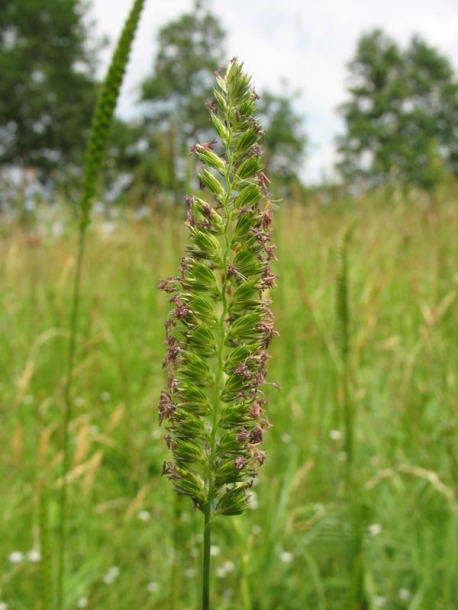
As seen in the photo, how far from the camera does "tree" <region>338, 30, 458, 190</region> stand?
5278 cm

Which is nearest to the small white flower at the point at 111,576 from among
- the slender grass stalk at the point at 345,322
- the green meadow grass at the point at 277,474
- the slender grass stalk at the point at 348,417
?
the green meadow grass at the point at 277,474

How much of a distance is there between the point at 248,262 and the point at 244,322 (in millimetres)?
80

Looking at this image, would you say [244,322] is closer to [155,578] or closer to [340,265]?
[340,265]

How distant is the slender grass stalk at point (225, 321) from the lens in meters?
0.81

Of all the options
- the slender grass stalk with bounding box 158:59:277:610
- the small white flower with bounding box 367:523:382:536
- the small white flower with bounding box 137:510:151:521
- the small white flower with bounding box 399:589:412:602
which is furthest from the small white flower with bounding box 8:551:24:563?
the slender grass stalk with bounding box 158:59:277:610

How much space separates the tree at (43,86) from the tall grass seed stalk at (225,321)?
1760 inches

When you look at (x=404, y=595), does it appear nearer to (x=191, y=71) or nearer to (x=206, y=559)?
(x=206, y=559)

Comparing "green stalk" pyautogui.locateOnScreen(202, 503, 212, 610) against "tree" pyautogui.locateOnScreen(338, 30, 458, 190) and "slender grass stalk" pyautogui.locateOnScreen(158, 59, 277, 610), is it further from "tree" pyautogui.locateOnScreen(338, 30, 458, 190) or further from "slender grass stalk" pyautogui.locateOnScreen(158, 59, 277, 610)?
"tree" pyautogui.locateOnScreen(338, 30, 458, 190)

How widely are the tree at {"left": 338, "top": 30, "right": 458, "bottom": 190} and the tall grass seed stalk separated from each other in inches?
1879

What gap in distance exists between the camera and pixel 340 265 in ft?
5.54

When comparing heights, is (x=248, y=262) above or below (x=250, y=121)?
below

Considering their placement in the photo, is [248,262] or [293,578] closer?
[248,262]

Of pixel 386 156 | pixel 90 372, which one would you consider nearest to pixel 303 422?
pixel 90 372

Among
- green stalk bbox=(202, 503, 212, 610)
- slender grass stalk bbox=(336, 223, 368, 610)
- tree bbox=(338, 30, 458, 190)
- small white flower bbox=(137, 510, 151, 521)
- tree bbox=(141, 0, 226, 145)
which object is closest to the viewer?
green stalk bbox=(202, 503, 212, 610)
